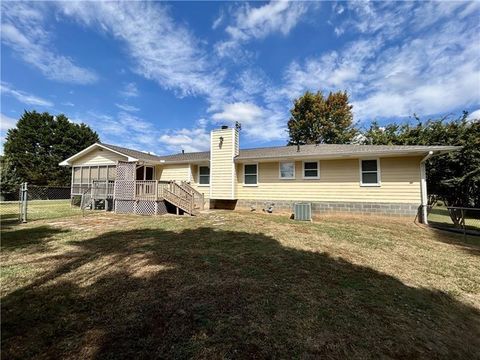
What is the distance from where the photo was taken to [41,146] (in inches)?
1245

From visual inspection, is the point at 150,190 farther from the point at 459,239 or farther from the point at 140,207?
the point at 459,239

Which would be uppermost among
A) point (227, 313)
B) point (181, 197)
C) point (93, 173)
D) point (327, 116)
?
point (327, 116)

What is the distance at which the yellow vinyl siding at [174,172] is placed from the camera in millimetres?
15629

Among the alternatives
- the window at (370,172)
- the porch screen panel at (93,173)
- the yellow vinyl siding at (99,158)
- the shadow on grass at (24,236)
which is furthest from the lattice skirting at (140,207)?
the window at (370,172)

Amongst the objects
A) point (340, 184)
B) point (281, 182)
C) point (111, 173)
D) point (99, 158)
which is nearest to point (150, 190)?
point (111, 173)

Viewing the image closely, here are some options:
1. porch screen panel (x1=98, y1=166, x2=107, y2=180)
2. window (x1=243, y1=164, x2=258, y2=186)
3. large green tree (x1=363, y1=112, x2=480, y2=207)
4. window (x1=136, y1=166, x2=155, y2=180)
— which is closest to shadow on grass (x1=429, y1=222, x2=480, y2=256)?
large green tree (x1=363, y1=112, x2=480, y2=207)

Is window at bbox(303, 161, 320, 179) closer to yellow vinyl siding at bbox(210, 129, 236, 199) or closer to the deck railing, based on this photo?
yellow vinyl siding at bbox(210, 129, 236, 199)

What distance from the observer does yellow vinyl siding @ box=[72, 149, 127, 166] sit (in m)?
17.0

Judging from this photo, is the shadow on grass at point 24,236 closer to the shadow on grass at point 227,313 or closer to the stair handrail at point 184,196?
the shadow on grass at point 227,313

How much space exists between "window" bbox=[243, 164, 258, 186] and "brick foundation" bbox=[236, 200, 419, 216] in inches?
43.9

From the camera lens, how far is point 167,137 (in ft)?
153

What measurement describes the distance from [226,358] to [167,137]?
47647mm

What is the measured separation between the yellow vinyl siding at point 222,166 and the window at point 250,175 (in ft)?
2.72

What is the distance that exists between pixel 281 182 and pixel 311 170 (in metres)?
1.73
